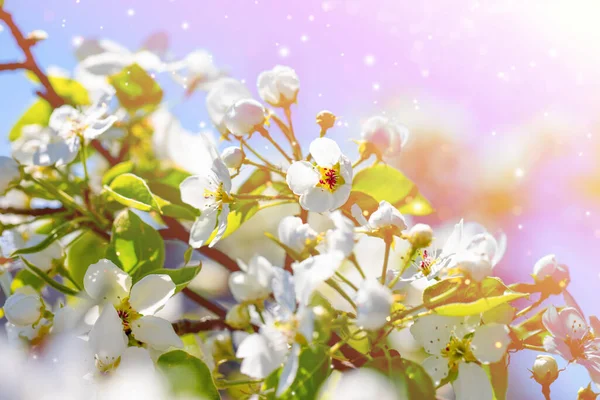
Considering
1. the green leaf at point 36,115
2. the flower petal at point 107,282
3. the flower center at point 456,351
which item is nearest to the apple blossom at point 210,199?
the flower petal at point 107,282

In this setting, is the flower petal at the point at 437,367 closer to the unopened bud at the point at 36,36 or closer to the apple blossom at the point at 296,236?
the apple blossom at the point at 296,236

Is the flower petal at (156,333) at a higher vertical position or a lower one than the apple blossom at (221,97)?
lower

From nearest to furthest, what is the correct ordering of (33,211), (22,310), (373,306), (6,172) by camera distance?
(373,306), (22,310), (6,172), (33,211)

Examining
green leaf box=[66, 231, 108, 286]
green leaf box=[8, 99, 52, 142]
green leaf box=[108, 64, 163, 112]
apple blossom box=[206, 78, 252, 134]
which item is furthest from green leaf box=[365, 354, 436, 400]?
green leaf box=[8, 99, 52, 142]

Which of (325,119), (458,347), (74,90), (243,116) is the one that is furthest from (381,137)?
(74,90)

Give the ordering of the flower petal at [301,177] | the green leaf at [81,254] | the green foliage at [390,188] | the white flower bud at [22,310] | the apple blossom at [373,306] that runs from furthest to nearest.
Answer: the green leaf at [81,254] < the green foliage at [390,188] < the white flower bud at [22,310] < the flower petal at [301,177] < the apple blossom at [373,306]

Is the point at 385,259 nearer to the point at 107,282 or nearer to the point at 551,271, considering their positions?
the point at 551,271

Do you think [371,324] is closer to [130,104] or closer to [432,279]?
[432,279]
